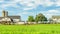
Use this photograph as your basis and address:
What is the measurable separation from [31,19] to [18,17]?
14513 mm

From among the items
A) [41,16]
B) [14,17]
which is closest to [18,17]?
[14,17]

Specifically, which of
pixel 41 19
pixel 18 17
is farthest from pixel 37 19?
pixel 18 17

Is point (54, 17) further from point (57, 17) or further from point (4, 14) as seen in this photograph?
point (4, 14)

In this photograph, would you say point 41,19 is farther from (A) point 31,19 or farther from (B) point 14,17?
(B) point 14,17

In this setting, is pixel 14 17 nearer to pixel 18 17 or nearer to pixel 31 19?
pixel 18 17

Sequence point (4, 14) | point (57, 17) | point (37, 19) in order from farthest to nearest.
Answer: point (57, 17) → point (4, 14) → point (37, 19)

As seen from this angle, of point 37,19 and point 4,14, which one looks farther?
point 4,14

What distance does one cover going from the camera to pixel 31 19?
390 feet

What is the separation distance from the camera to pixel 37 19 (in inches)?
4461

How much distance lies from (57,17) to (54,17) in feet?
7.08

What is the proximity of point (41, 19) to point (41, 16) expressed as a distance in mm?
1841

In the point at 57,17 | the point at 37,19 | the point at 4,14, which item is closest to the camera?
the point at 37,19

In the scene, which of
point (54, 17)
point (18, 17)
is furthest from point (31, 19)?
point (54, 17)

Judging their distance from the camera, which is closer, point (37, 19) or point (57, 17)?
point (37, 19)
